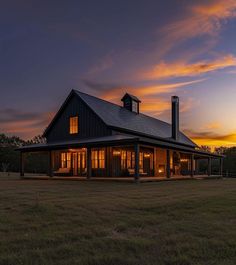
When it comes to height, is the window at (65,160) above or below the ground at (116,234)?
above

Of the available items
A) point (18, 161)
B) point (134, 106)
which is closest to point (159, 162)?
point (134, 106)

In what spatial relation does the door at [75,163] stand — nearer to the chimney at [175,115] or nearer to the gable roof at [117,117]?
the gable roof at [117,117]

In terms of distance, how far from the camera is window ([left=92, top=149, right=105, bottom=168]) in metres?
22.9

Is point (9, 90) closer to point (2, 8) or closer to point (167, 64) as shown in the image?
point (2, 8)

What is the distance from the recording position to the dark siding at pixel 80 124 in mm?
22562

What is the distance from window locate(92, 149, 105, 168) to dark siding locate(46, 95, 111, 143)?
4.28ft

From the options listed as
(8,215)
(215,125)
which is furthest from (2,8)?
(215,125)

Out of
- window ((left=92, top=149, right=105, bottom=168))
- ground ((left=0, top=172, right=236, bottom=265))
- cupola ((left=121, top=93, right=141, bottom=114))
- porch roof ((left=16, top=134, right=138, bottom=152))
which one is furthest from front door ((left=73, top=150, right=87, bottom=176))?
ground ((left=0, top=172, right=236, bottom=265))

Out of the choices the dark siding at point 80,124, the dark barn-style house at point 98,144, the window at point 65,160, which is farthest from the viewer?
the window at point 65,160

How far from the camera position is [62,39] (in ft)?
59.5

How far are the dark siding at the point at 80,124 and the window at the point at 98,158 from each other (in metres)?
1.31

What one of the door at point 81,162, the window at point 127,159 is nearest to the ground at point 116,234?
the window at point 127,159

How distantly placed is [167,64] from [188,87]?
4782 millimetres

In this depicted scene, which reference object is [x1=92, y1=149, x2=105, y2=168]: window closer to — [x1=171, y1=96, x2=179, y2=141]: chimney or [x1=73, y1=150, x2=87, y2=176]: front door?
[x1=73, y1=150, x2=87, y2=176]: front door
